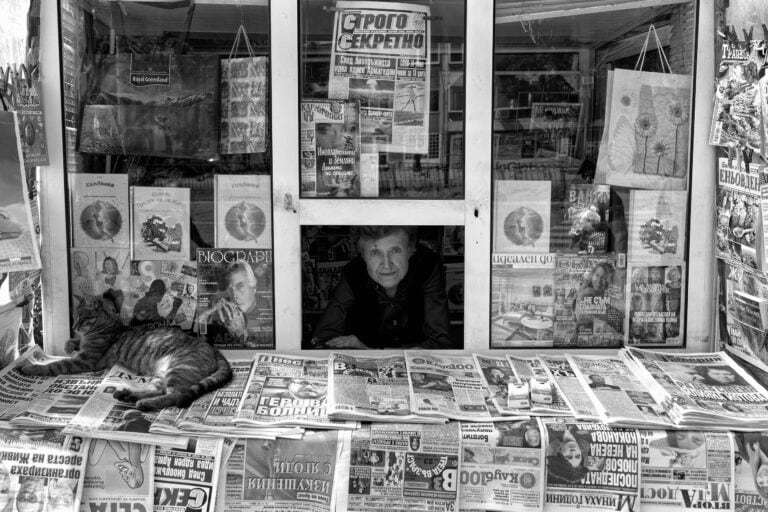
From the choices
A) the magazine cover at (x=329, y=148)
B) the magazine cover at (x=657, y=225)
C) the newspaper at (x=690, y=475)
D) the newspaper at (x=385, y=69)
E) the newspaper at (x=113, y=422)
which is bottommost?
the newspaper at (x=690, y=475)

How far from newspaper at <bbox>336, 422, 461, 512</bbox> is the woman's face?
33cm

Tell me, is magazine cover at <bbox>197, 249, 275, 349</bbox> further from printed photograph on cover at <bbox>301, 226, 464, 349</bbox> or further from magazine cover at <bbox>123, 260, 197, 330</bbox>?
printed photograph on cover at <bbox>301, 226, 464, 349</bbox>

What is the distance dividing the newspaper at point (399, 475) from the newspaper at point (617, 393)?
0.52 m

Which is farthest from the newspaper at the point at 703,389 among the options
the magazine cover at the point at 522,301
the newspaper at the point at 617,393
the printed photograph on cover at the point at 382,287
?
the printed photograph on cover at the point at 382,287

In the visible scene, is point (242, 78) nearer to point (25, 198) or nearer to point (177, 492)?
point (25, 198)

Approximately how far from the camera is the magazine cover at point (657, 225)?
2.86 meters

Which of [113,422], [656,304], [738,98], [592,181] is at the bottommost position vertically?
[113,422]

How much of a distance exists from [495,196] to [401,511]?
119 cm

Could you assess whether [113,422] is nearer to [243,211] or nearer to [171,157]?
[243,211]

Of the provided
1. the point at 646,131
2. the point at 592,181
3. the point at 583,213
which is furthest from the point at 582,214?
the point at 646,131

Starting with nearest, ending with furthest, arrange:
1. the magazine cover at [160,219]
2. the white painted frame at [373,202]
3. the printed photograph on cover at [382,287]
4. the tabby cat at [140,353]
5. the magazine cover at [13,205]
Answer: the magazine cover at [13,205] < the tabby cat at [140,353] < the white painted frame at [373,202] < the magazine cover at [160,219] < the printed photograph on cover at [382,287]

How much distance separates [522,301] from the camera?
2881 mm

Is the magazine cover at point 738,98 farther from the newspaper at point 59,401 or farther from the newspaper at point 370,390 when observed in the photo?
the newspaper at point 59,401

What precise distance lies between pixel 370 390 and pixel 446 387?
265mm
